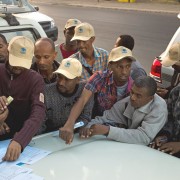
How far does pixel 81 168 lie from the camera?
2434mm

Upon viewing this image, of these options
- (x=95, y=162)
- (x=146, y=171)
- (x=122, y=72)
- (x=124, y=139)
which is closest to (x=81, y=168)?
(x=95, y=162)

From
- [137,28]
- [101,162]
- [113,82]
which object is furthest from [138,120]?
[137,28]

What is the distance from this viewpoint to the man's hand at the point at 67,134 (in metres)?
2.89

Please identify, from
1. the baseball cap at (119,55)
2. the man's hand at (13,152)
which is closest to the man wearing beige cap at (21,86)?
the man's hand at (13,152)

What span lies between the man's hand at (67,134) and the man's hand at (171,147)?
0.82m

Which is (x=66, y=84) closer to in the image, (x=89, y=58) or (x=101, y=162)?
(x=101, y=162)

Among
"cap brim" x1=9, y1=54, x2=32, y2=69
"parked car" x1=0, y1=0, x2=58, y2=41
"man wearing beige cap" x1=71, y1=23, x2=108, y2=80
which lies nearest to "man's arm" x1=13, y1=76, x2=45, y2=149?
"cap brim" x1=9, y1=54, x2=32, y2=69

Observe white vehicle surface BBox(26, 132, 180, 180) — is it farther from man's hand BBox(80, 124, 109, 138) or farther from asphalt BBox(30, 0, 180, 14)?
asphalt BBox(30, 0, 180, 14)

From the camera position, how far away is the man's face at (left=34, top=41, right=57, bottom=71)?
370 centimetres

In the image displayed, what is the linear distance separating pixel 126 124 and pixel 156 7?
19.4 meters

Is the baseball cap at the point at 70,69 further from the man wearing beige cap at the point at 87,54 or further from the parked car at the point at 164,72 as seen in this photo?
the parked car at the point at 164,72

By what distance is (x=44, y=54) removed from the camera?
3.71m

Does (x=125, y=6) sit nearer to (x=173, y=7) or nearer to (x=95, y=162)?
(x=173, y=7)

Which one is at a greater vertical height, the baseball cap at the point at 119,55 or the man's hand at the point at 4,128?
the baseball cap at the point at 119,55
